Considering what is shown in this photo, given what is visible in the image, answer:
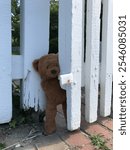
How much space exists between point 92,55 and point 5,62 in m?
0.57

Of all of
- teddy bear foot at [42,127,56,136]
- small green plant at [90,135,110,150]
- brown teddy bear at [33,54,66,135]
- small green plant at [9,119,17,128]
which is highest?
brown teddy bear at [33,54,66,135]

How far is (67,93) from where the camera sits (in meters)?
2.07

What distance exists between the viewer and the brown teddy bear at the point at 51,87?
2119 millimetres

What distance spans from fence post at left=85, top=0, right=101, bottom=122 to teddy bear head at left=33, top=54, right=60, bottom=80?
0.22 meters

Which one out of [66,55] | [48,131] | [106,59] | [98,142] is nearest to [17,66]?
[66,55]

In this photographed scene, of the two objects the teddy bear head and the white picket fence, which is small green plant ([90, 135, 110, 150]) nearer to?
the white picket fence

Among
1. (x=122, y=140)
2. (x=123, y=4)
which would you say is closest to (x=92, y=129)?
(x=122, y=140)

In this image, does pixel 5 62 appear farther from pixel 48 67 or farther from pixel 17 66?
pixel 48 67

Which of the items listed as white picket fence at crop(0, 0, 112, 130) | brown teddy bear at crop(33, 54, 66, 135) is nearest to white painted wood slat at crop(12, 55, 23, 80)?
white picket fence at crop(0, 0, 112, 130)

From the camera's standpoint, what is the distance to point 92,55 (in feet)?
7.11

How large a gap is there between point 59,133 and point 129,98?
0.57 m

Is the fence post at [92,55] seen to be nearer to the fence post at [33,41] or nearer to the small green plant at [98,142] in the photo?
the small green plant at [98,142]

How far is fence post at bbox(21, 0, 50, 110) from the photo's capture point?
2.21 m

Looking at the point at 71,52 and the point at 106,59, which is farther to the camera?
the point at 106,59
